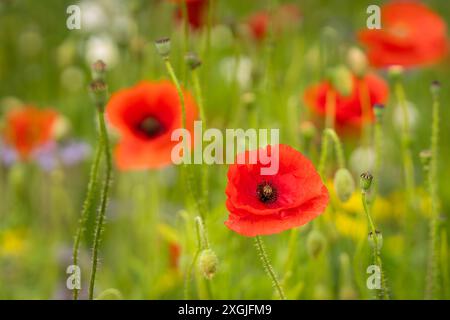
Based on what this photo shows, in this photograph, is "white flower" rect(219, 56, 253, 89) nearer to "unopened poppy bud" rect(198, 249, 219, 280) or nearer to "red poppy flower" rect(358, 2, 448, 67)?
"red poppy flower" rect(358, 2, 448, 67)

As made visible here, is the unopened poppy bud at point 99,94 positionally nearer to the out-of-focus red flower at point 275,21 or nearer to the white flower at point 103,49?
the out-of-focus red flower at point 275,21

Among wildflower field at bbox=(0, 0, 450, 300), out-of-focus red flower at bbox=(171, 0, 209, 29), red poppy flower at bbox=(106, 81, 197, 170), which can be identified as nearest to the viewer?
wildflower field at bbox=(0, 0, 450, 300)

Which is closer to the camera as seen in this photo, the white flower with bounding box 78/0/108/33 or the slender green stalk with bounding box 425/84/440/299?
the slender green stalk with bounding box 425/84/440/299

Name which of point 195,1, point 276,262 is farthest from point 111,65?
point 276,262

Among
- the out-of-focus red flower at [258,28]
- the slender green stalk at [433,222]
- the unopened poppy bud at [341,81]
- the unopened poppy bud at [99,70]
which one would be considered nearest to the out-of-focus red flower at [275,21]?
the out-of-focus red flower at [258,28]

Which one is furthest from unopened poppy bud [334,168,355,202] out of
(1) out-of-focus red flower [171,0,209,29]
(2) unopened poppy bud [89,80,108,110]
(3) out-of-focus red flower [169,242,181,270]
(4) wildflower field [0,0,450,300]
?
(1) out-of-focus red flower [171,0,209,29]

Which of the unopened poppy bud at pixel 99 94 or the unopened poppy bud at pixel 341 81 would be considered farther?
the unopened poppy bud at pixel 341 81
